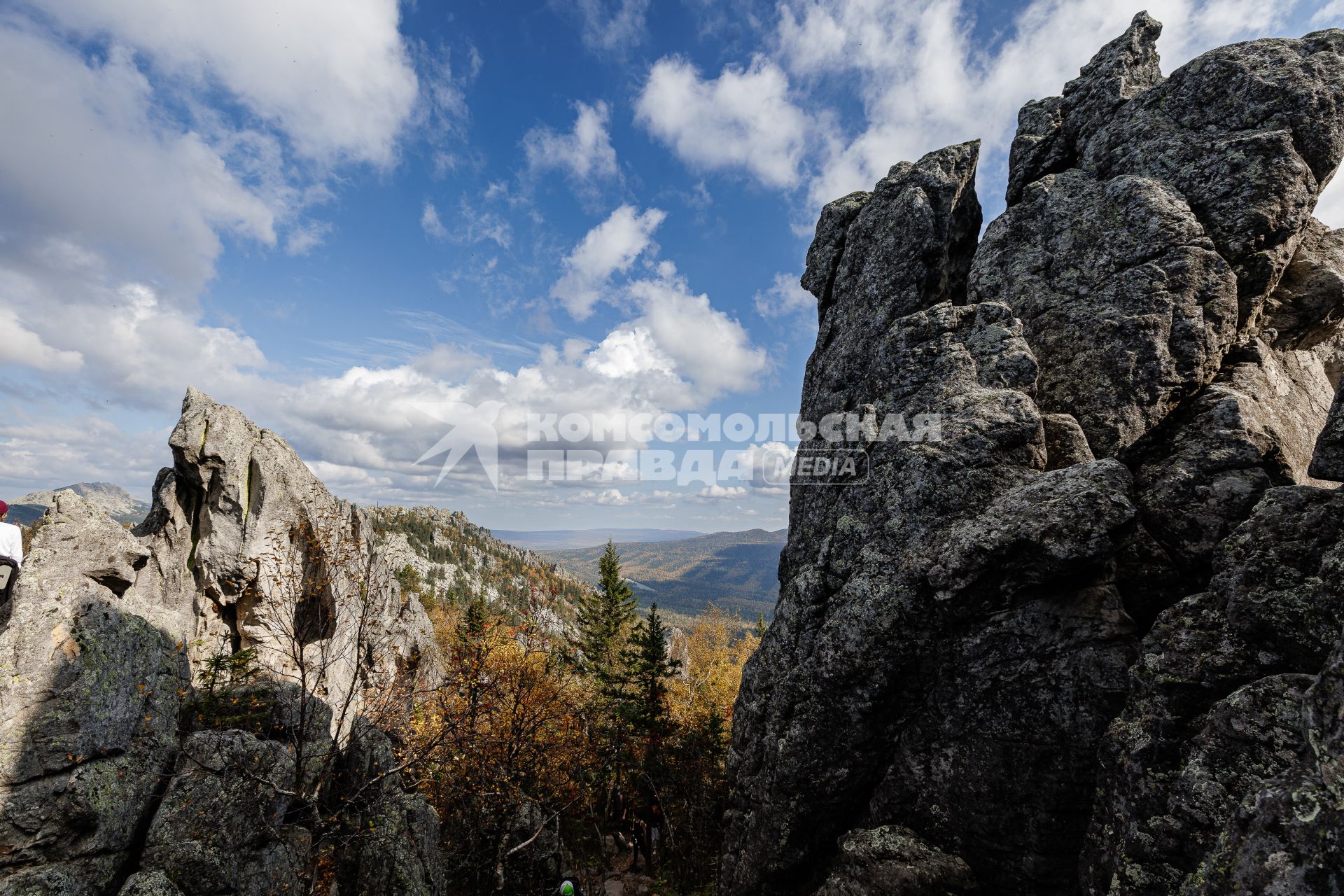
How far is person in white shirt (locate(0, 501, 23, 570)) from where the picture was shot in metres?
12.8

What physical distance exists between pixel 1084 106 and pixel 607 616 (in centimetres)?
4577

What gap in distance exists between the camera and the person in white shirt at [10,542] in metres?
12.8

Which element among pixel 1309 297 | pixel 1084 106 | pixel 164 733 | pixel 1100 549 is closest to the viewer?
pixel 1100 549

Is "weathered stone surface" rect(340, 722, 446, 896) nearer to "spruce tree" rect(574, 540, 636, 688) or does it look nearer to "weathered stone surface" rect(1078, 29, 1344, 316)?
"spruce tree" rect(574, 540, 636, 688)

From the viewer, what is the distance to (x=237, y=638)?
21734 mm

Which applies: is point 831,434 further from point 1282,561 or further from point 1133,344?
point 1282,561

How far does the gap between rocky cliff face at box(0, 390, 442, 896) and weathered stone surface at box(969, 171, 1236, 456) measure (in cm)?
2005

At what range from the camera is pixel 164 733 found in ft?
43.4

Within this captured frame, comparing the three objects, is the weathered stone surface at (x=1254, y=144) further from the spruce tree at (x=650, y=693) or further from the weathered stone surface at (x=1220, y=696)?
the spruce tree at (x=650, y=693)

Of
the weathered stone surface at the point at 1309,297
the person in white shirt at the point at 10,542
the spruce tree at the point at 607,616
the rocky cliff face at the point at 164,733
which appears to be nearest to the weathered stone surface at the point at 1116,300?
the weathered stone surface at the point at 1309,297

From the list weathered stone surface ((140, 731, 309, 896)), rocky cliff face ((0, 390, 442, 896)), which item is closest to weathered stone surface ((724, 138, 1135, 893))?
rocky cliff face ((0, 390, 442, 896))

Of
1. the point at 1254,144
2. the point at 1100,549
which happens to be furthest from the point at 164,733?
the point at 1254,144

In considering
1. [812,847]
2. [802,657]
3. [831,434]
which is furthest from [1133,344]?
[812,847]

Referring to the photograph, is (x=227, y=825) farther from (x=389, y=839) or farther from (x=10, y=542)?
(x=10, y=542)
